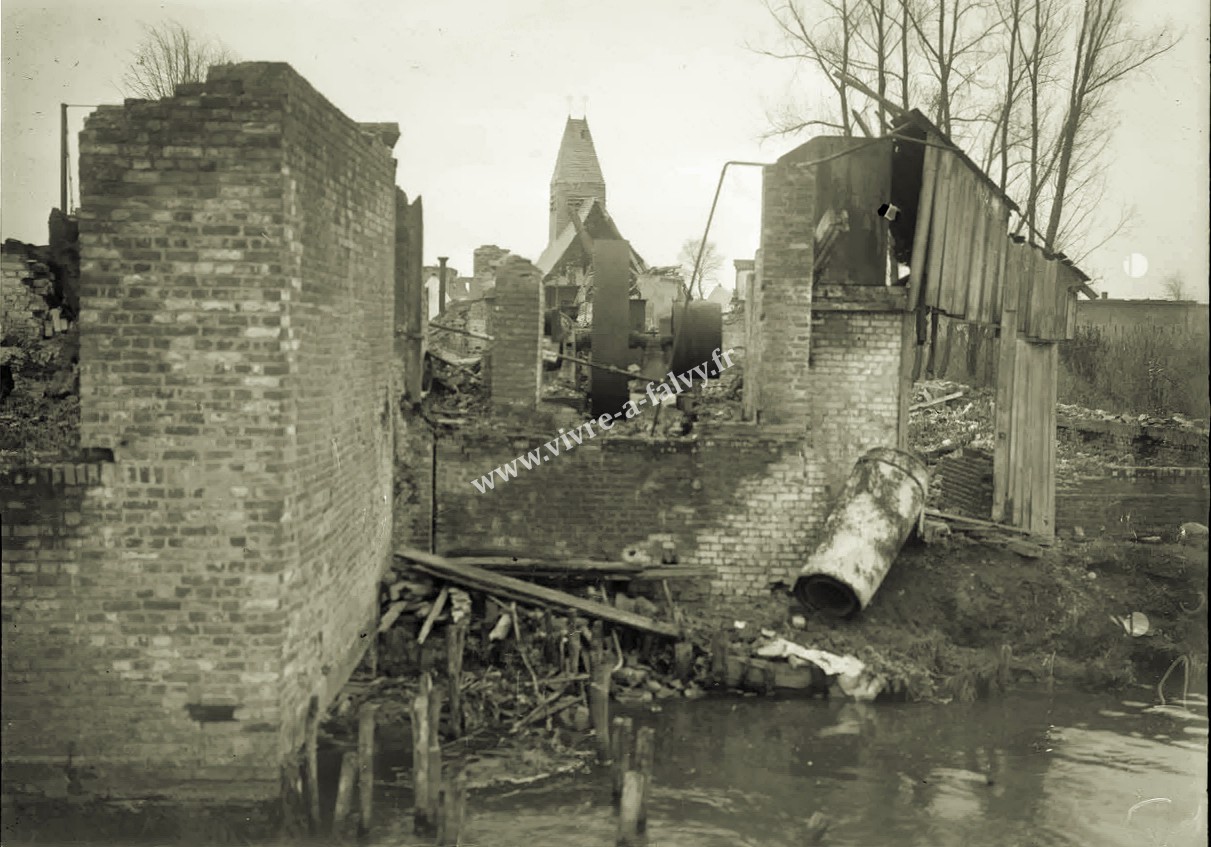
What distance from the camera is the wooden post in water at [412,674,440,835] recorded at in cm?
560

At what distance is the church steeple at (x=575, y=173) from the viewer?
35.8 meters

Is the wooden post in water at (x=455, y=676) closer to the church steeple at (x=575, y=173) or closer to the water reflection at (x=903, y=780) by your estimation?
the water reflection at (x=903, y=780)

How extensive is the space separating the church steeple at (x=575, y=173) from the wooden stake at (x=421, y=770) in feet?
102

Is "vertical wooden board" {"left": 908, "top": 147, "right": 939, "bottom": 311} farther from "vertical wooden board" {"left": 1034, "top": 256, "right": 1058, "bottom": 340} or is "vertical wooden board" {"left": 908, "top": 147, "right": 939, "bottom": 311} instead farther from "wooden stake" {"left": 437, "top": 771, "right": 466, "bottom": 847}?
"wooden stake" {"left": 437, "top": 771, "right": 466, "bottom": 847}

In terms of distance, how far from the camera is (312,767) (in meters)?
5.82

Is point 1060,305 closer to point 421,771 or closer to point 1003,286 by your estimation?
point 1003,286

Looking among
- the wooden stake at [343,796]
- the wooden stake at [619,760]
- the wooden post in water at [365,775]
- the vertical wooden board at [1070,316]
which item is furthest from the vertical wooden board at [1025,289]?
the wooden stake at [343,796]

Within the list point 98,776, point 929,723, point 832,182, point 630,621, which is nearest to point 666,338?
point 832,182

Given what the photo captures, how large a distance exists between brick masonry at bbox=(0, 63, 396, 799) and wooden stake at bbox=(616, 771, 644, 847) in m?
2.06

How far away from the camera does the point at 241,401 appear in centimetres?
546

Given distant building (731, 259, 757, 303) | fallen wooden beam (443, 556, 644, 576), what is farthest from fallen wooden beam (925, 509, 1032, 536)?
fallen wooden beam (443, 556, 644, 576)

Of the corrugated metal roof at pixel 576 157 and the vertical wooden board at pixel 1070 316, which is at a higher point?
the corrugated metal roof at pixel 576 157

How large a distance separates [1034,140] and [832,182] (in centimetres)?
1070

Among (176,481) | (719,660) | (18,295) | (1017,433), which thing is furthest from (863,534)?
(18,295)
